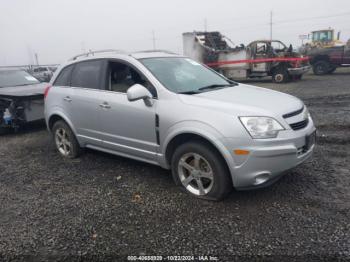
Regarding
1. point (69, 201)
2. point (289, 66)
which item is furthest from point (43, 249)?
point (289, 66)

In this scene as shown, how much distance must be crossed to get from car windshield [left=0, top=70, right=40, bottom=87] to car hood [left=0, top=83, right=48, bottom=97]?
1.05 feet

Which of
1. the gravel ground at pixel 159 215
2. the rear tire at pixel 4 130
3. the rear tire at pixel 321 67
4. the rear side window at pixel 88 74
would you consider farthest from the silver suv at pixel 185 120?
the rear tire at pixel 321 67

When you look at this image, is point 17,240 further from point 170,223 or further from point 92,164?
point 92,164

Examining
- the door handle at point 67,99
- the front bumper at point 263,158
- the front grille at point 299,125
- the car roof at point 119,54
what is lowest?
the front bumper at point 263,158

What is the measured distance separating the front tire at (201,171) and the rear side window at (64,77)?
2.58 metres

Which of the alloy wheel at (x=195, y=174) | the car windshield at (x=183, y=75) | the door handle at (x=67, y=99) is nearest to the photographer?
the alloy wheel at (x=195, y=174)

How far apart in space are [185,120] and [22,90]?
17.9ft

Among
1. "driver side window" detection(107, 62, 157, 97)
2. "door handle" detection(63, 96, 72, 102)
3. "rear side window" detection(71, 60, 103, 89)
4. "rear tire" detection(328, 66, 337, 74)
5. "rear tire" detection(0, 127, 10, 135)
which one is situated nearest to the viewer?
"driver side window" detection(107, 62, 157, 97)

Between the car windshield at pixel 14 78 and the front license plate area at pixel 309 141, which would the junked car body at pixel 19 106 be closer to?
the car windshield at pixel 14 78

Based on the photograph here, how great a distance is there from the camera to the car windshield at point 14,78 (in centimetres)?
800

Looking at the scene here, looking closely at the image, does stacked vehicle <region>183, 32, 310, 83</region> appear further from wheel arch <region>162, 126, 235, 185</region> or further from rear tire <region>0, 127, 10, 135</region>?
wheel arch <region>162, 126, 235, 185</region>

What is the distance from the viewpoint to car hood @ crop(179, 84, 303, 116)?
3.23 meters

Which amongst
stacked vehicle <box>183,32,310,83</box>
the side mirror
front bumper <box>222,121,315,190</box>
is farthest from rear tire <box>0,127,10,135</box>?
stacked vehicle <box>183,32,310,83</box>

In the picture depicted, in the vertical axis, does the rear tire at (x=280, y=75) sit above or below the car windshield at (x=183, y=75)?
below
